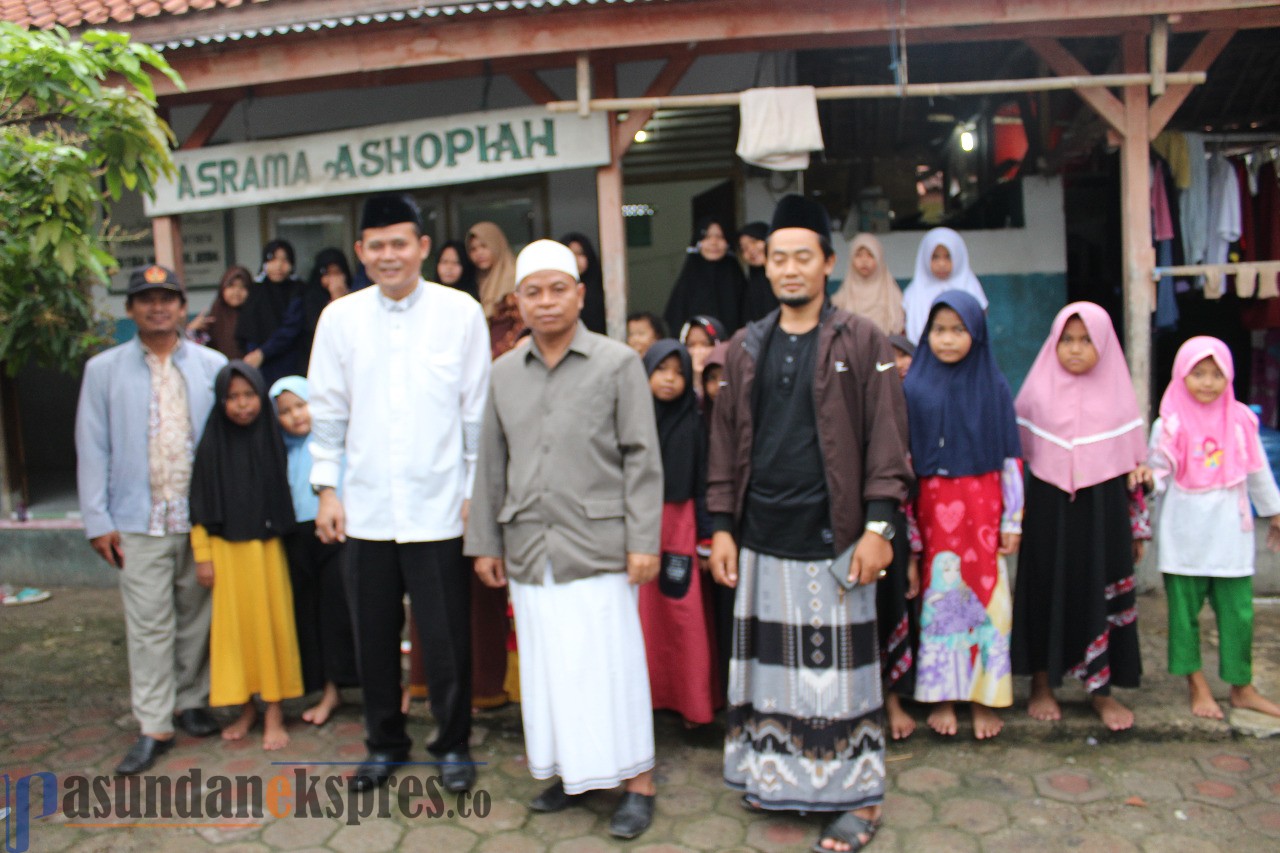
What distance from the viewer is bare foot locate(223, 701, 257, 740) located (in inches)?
159

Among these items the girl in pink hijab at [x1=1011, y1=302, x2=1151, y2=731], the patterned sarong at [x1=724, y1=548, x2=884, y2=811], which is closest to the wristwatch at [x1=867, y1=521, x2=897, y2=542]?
the patterned sarong at [x1=724, y1=548, x2=884, y2=811]

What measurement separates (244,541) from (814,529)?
227 centimetres

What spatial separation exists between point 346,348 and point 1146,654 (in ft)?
12.5

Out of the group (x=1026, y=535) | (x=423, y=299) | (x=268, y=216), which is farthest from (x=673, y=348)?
(x=268, y=216)

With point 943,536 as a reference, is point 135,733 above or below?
below

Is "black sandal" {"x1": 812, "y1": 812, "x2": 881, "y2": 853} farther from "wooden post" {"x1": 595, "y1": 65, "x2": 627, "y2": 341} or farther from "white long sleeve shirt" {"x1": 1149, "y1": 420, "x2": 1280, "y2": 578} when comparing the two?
"wooden post" {"x1": 595, "y1": 65, "x2": 627, "y2": 341}

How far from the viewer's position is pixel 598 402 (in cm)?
321

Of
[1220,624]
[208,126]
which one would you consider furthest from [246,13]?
[1220,624]

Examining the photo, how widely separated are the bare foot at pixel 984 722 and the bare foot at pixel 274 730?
269cm

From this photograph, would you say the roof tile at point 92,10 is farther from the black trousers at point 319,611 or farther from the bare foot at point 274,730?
the bare foot at point 274,730

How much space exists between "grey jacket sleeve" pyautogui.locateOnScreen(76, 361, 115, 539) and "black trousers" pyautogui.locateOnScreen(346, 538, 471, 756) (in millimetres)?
1103

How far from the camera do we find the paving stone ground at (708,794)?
3188 millimetres

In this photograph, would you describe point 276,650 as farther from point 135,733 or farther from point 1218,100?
point 1218,100

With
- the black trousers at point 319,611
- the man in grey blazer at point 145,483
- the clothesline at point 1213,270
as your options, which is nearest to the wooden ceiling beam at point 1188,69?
the clothesline at point 1213,270
